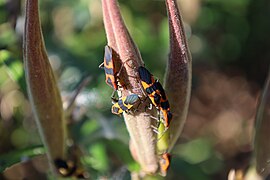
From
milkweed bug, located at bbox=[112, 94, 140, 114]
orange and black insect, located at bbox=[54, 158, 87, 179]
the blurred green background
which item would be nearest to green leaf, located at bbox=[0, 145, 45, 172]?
orange and black insect, located at bbox=[54, 158, 87, 179]

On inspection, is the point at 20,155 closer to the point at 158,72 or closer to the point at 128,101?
the point at 128,101

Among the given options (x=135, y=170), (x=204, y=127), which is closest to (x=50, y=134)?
(x=135, y=170)

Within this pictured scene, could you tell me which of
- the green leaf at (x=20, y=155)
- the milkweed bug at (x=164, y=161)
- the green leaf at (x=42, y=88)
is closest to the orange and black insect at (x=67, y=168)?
the green leaf at (x=42, y=88)

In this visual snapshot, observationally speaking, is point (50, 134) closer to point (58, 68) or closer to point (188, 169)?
point (188, 169)

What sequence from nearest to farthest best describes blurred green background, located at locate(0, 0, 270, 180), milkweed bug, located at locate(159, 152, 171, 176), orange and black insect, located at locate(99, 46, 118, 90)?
orange and black insect, located at locate(99, 46, 118, 90)
milkweed bug, located at locate(159, 152, 171, 176)
blurred green background, located at locate(0, 0, 270, 180)

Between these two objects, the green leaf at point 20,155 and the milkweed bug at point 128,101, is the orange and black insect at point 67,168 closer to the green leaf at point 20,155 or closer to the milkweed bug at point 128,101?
the green leaf at point 20,155

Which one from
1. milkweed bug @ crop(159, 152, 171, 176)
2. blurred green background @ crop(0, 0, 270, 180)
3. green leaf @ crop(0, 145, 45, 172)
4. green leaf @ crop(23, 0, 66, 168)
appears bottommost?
blurred green background @ crop(0, 0, 270, 180)

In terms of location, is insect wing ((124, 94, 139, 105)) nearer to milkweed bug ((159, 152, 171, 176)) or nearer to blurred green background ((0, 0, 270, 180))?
milkweed bug ((159, 152, 171, 176))
